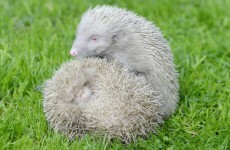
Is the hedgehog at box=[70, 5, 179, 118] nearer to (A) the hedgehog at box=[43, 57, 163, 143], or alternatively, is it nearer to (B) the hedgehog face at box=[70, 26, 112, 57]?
(B) the hedgehog face at box=[70, 26, 112, 57]

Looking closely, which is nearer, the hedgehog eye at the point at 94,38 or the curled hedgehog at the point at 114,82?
the curled hedgehog at the point at 114,82

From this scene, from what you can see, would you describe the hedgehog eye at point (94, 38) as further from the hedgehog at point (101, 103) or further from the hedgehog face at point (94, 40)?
the hedgehog at point (101, 103)

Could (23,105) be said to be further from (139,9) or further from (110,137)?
(139,9)

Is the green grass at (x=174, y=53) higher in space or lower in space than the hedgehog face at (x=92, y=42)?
lower

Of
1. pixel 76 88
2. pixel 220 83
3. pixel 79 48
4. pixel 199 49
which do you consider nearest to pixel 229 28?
pixel 199 49

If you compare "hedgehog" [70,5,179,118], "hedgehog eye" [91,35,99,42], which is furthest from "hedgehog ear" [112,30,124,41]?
"hedgehog eye" [91,35,99,42]

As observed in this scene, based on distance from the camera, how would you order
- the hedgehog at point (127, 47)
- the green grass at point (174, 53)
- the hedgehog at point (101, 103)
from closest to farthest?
1. the hedgehog at point (101, 103)
2. the green grass at point (174, 53)
3. the hedgehog at point (127, 47)

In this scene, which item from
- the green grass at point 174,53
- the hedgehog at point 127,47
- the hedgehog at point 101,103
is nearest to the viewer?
the hedgehog at point 101,103

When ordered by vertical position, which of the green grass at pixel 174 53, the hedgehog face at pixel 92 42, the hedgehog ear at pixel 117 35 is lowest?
the green grass at pixel 174 53

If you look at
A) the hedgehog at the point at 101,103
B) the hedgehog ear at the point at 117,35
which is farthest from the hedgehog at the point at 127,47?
Result: the hedgehog at the point at 101,103

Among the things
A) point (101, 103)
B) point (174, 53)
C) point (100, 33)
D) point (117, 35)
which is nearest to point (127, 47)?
point (117, 35)
